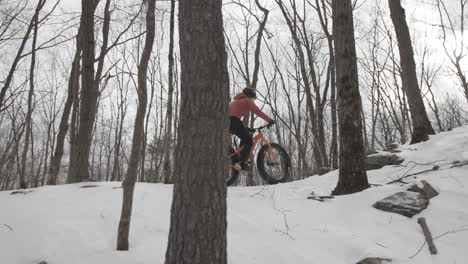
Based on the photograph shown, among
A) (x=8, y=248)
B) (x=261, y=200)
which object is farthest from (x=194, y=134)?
(x=261, y=200)

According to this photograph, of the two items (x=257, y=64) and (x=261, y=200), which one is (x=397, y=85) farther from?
(x=261, y=200)

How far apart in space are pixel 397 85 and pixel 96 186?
17.6m

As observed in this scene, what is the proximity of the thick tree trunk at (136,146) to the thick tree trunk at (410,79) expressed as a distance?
5.79m

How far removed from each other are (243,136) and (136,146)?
3.05 m

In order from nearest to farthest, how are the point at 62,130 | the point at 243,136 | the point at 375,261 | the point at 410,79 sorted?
the point at 375,261
the point at 243,136
the point at 410,79
the point at 62,130

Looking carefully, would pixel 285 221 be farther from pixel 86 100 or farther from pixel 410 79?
pixel 410 79

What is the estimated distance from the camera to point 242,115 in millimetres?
5539

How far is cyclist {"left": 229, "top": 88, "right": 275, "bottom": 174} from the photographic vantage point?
541cm

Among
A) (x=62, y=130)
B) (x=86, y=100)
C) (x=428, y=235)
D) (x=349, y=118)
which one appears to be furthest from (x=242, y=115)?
(x=62, y=130)

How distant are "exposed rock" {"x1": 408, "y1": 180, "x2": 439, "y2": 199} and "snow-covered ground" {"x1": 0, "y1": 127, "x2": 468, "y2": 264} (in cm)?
10

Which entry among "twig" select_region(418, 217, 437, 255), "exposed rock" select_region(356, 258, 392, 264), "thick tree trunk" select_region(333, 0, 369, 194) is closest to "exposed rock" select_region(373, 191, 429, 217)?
"twig" select_region(418, 217, 437, 255)

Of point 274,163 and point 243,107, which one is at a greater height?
point 243,107

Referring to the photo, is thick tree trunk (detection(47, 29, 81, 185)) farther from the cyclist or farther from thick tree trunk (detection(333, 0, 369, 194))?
thick tree trunk (detection(333, 0, 369, 194))

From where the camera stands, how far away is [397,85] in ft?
56.6
